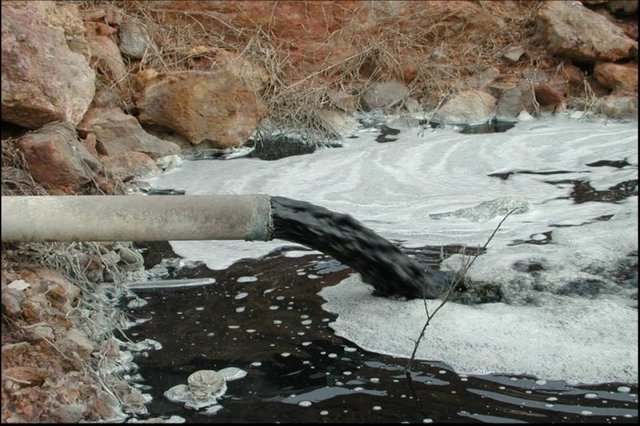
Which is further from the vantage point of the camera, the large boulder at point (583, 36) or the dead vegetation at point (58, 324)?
the large boulder at point (583, 36)

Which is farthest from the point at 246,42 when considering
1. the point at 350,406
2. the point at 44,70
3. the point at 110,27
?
the point at 350,406

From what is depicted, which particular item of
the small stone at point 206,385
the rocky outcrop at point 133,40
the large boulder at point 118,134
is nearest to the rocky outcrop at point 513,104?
the large boulder at point 118,134

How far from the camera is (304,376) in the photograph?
2.91 m

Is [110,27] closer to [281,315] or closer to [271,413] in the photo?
[281,315]

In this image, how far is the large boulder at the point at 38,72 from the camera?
4473 millimetres

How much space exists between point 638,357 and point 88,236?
1697 mm

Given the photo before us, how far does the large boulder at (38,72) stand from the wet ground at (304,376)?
4.43 feet

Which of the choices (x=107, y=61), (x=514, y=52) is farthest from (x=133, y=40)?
(x=514, y=52)

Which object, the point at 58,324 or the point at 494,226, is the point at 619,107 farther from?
the point at 58,324

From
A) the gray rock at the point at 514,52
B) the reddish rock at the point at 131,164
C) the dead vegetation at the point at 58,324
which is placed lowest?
the dead vegetation at the point at 58,324

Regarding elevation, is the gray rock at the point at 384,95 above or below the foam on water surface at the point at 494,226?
above

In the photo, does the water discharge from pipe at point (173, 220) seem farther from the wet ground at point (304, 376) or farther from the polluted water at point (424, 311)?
the wet ground at point (304, 376)

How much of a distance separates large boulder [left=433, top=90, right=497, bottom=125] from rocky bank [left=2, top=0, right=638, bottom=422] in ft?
0.04

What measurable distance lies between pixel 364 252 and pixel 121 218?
2.98 feet
